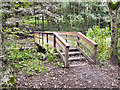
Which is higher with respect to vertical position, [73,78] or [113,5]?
[113,5]

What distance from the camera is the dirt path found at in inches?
151

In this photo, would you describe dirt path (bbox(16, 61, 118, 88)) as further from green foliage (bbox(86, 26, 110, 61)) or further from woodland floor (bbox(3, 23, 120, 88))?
green foliage (bbox(86, 26, 110, 61))

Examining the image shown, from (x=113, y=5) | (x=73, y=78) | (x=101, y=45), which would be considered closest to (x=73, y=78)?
(x=73, y=78)

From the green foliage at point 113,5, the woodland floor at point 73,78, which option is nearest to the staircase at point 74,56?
the woodland floor at point 73,78

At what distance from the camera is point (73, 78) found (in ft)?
14.2

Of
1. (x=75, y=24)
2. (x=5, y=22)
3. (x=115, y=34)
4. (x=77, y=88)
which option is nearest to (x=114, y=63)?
(x=115, y=34)

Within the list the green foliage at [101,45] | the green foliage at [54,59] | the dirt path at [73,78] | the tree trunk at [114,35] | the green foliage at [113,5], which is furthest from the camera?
the green foliage at [101,45]

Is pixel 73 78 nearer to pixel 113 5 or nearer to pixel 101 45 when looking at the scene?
pixel 101 45

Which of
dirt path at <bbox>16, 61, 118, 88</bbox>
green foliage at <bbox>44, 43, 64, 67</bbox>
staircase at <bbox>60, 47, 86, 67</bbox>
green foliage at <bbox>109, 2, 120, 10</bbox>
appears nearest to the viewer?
dirt path at <bbox>16, 61, 118, 88</bbox>

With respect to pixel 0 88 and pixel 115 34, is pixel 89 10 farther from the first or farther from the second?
pixel 0 88

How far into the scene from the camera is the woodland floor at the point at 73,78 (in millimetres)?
3830

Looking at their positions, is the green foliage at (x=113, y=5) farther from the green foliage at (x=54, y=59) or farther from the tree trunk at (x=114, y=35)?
the green foliage at (x=54, y=59)

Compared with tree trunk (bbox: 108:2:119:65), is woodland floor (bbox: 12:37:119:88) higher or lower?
lower

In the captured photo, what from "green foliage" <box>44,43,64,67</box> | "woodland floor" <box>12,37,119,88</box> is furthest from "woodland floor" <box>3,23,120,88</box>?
"green foliage" <box>44,43,64,67</box>
